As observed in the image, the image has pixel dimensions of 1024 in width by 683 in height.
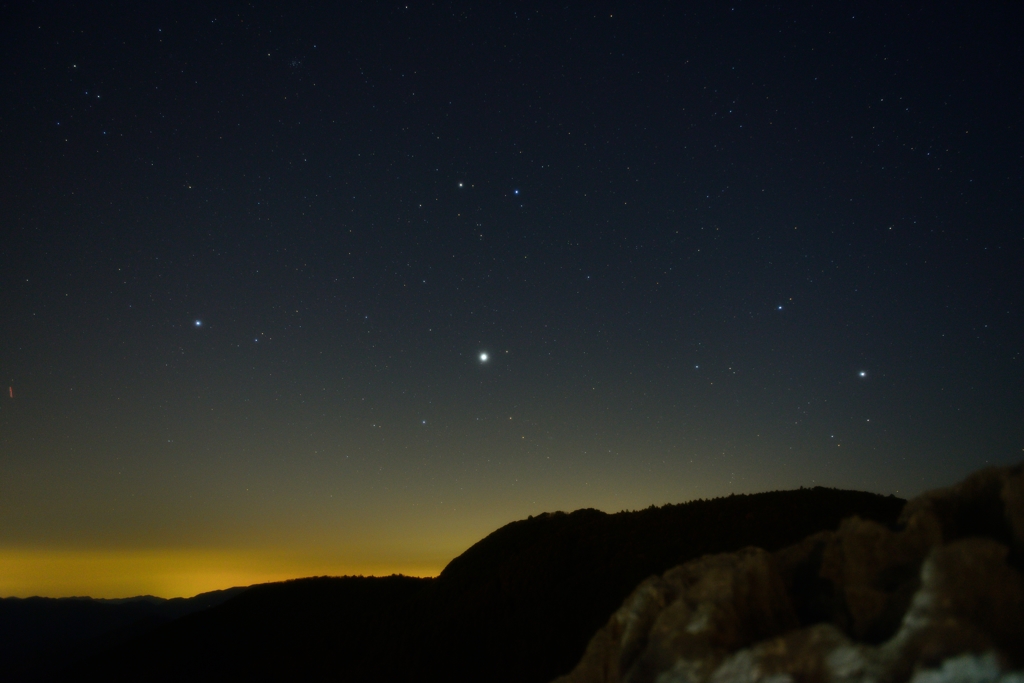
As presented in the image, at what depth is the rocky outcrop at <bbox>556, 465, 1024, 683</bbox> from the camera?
5543 mm

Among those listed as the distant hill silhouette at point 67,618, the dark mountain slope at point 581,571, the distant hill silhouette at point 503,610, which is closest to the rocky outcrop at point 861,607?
the dark mountain slope at point 581,571

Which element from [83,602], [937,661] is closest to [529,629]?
[937,661]

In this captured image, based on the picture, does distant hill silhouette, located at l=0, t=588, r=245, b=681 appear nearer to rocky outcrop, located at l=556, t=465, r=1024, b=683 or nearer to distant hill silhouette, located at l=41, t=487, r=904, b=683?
distant hill silhouette, located at l=41, t=487, r=904, b=683

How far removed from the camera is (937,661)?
17.7 feet

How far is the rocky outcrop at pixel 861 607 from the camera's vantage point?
18.2 feet

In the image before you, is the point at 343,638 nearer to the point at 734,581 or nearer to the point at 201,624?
the point at 201,624

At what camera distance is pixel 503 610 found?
87.7 feet

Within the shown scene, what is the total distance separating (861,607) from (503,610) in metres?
22.3

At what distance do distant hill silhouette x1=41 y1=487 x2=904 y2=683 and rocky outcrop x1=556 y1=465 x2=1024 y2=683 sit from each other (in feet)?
47.3

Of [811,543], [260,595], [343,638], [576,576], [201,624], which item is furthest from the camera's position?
[260,595]

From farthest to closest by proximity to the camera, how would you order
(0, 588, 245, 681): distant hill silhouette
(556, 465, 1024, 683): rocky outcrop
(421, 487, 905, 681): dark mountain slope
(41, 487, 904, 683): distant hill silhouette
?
(0, 588, 245, 681): distant hill silhouette < (41, 487, 904, 683): distant hill silhouette < (421, 487, 905, 681): dark mountain slope < (556, 465, 1024, 683): rocky outcrop

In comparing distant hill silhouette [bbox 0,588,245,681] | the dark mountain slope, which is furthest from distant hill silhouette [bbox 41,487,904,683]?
distant hill silhouette [bbox 0,588,245,681]

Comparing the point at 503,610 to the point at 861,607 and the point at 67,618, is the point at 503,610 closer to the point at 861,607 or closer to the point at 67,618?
the point at 861,607

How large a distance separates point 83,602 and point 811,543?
248823 millimetres
